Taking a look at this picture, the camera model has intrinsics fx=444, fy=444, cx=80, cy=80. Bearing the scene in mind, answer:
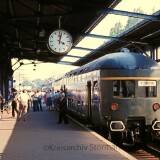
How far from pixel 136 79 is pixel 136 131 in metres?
1.57

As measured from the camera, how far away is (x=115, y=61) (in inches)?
544

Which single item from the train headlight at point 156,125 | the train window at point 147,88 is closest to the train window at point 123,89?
the train window at point 147,88

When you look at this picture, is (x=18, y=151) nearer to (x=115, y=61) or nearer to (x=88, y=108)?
(x=115, y=61)

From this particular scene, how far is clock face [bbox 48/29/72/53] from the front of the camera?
53.4 ft

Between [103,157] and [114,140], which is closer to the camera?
[103,157]

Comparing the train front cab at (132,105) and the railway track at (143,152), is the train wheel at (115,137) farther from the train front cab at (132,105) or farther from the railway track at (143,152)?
the railway track at (143,152)

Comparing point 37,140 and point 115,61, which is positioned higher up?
point 115,61

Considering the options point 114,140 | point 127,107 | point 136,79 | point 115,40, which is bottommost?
point 114,140

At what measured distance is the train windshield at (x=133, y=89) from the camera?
44.0 ft

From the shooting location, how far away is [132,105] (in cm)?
1323

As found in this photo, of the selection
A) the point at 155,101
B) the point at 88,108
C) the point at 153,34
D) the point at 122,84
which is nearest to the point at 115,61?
the point at 122,84

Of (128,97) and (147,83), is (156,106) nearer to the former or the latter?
(147,83)

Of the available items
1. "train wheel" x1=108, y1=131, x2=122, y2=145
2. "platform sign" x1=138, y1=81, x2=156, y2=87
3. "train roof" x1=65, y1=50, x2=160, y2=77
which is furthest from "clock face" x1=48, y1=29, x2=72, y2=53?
"train wheel" x1=108, y1=131, x2=122, y2=145

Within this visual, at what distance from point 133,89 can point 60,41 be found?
4.08 m
